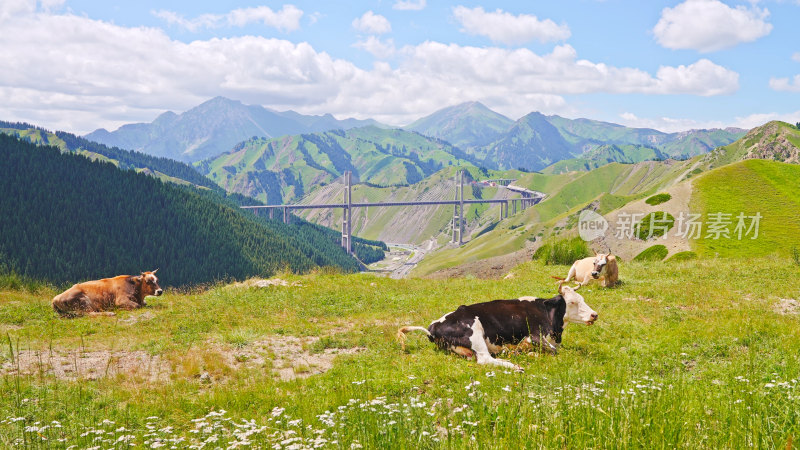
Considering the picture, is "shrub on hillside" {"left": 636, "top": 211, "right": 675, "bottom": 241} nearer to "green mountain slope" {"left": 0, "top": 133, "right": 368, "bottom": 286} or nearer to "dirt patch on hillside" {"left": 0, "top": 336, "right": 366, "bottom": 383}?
"dirt patch on hillside" {"left": 0, "top": 336, "right": 366, "bottom": 383}

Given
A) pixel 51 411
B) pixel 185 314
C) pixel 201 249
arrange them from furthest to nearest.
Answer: pixel 201 249, pixel 185 314, pixel 51 411

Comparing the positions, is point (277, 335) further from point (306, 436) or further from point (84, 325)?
point (306, 436)

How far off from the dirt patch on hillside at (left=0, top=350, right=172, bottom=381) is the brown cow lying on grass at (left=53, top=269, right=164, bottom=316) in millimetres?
5240

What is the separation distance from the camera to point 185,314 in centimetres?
1784

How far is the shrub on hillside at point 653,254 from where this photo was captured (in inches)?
1563

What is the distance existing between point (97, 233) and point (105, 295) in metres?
184

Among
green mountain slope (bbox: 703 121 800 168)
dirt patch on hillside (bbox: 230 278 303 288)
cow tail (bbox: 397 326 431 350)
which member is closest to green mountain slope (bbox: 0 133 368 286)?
dirt patch on hillside (bbox: 230 278 303 288)

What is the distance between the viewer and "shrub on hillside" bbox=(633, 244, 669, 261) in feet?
130

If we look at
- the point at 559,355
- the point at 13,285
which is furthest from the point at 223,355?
the point at 13,285

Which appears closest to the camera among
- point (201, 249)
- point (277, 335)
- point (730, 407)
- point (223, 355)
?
point (730, 407)

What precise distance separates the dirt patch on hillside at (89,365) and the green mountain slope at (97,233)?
524 feet

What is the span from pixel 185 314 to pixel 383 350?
9.65 m

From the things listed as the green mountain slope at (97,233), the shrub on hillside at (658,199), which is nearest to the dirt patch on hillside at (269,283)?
the shrub on hillside at (658,199)

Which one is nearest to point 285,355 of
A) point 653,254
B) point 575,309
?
point 575,309
